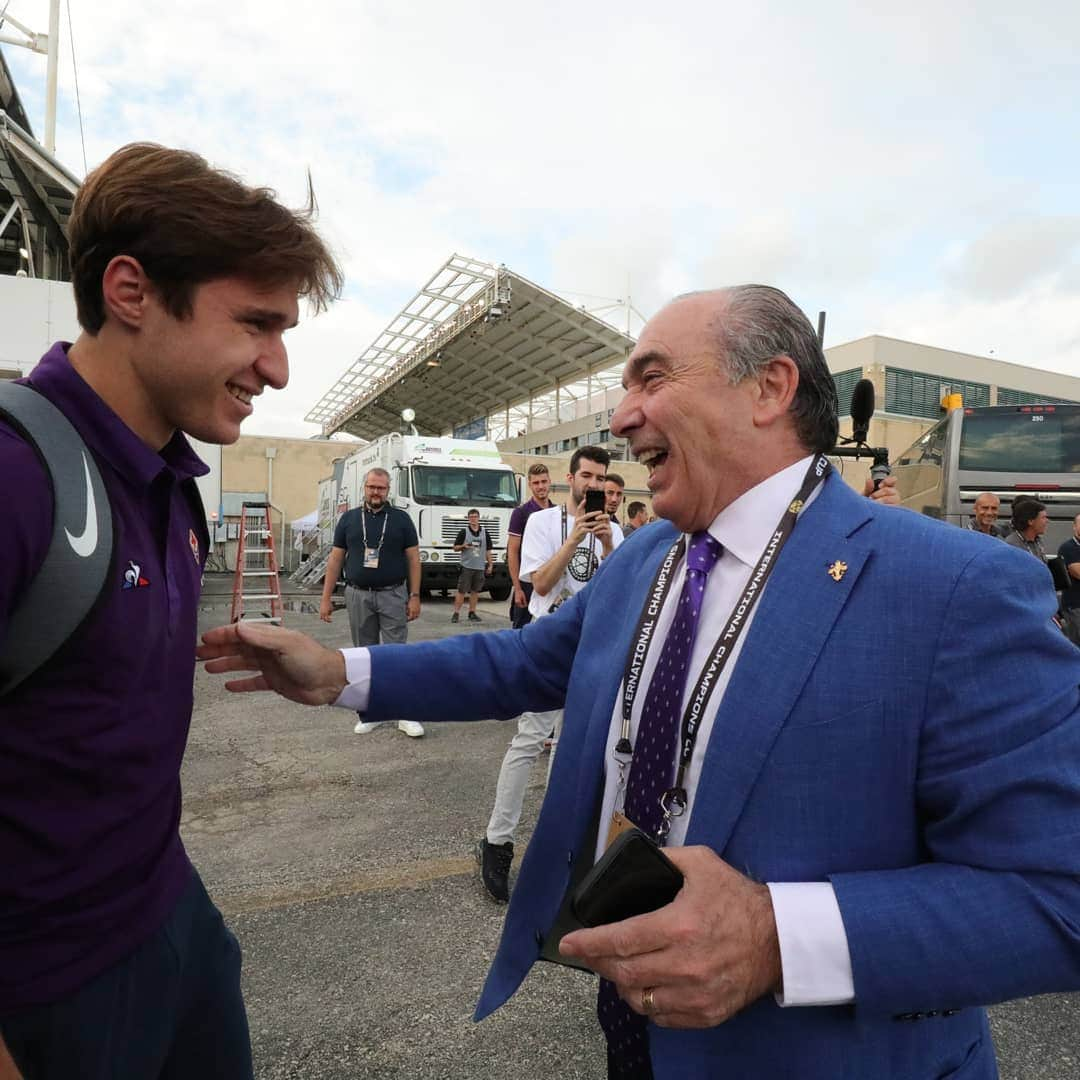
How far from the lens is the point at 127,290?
117 centimetres

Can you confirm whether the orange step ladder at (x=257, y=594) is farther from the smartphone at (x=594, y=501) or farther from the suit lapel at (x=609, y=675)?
the suit lapel at (x=609, y=675)

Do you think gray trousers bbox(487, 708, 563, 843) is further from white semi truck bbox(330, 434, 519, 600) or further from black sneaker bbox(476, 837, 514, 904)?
white semi truck bbox(330, 434, 519, 600)

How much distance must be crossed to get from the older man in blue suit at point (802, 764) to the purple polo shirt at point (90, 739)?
0.71m

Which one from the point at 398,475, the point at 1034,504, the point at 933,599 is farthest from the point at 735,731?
the point at 398,475

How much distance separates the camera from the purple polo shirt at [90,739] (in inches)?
38.0

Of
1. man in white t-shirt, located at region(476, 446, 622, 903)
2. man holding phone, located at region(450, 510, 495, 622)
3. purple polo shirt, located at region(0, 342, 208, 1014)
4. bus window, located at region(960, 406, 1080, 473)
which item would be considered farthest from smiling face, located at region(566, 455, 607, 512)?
man holding phone, located at region(450, 510, 495, 622)

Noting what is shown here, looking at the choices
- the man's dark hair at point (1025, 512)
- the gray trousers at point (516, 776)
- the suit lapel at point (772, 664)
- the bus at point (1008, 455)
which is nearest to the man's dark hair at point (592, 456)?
the gray trousers at point (516, 776)

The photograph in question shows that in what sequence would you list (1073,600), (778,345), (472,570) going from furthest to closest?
(472,570)
(1073,600)
(778,345)

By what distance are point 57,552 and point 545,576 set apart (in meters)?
3.44

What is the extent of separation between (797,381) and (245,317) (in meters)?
1.03

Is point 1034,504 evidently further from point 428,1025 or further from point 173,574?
point 173,574

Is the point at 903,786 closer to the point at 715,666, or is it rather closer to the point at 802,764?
the point at 802,764

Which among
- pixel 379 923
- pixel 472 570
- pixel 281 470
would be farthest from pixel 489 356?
pixel 379 923

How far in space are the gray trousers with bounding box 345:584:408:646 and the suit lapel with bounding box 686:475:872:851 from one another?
547 centimetres
